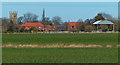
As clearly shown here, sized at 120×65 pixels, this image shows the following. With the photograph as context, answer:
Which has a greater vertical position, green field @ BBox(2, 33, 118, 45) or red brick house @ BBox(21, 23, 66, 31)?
red brick house @ BBox(21, 23, 66, 31)

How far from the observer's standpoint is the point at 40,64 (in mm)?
11758

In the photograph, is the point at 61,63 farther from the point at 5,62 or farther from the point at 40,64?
the point at 5,62

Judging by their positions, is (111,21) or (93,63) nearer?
(93,63)

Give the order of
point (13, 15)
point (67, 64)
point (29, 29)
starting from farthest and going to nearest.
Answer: point (29, 29)
point (13, 15)
point (67, 64)

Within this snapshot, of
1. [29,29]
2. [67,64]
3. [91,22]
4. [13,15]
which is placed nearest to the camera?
[67,64]

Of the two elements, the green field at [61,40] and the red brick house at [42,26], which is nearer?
the green field at [61,40]

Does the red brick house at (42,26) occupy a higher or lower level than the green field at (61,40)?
higher

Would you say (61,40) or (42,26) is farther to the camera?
(42,26)

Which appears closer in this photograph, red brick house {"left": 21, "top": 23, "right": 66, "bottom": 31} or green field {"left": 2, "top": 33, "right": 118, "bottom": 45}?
green field {"left": 2, "top": 33, "right": 118, "bottom": 45}

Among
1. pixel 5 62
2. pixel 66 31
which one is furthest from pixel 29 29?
pixel 5 62

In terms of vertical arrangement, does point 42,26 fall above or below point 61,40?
above

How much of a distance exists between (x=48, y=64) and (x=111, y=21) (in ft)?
83.3

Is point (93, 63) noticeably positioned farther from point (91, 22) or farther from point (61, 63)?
point (91, 22)

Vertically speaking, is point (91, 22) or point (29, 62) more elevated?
point (91, 22)
